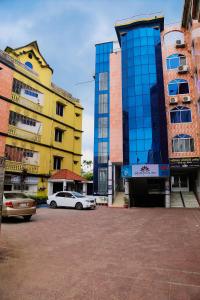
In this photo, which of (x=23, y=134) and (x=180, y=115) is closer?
(x=23, y=134)

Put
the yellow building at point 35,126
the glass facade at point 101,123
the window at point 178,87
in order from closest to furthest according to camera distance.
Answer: the yellow building at point 35,126 → the window at point 178,87 → the glass facade at point 101,123

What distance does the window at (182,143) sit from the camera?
25.3m

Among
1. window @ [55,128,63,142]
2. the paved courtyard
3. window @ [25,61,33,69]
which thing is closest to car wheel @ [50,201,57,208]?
window @ [55,128,63,142]

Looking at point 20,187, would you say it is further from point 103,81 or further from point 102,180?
point 103,81

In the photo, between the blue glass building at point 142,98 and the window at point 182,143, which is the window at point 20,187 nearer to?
the blue glass building at point 142,98

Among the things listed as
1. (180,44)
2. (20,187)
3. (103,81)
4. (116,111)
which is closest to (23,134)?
(20,187)

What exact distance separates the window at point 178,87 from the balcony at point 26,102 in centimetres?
1565

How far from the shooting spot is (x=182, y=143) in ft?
83.9

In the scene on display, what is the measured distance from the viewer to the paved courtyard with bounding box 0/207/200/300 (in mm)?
4020

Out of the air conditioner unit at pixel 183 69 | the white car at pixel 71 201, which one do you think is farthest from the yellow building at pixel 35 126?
the air conditioner unit at pixel 183 69

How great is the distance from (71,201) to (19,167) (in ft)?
23.6

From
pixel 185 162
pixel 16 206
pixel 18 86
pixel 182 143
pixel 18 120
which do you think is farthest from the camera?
pixel 182 143

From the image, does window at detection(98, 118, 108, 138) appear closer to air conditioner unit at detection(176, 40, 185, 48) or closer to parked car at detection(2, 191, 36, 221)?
air conditioner unit at detection(176, 40, 185, 48)

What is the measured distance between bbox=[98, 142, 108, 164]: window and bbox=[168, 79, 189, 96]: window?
10749 millimetres
